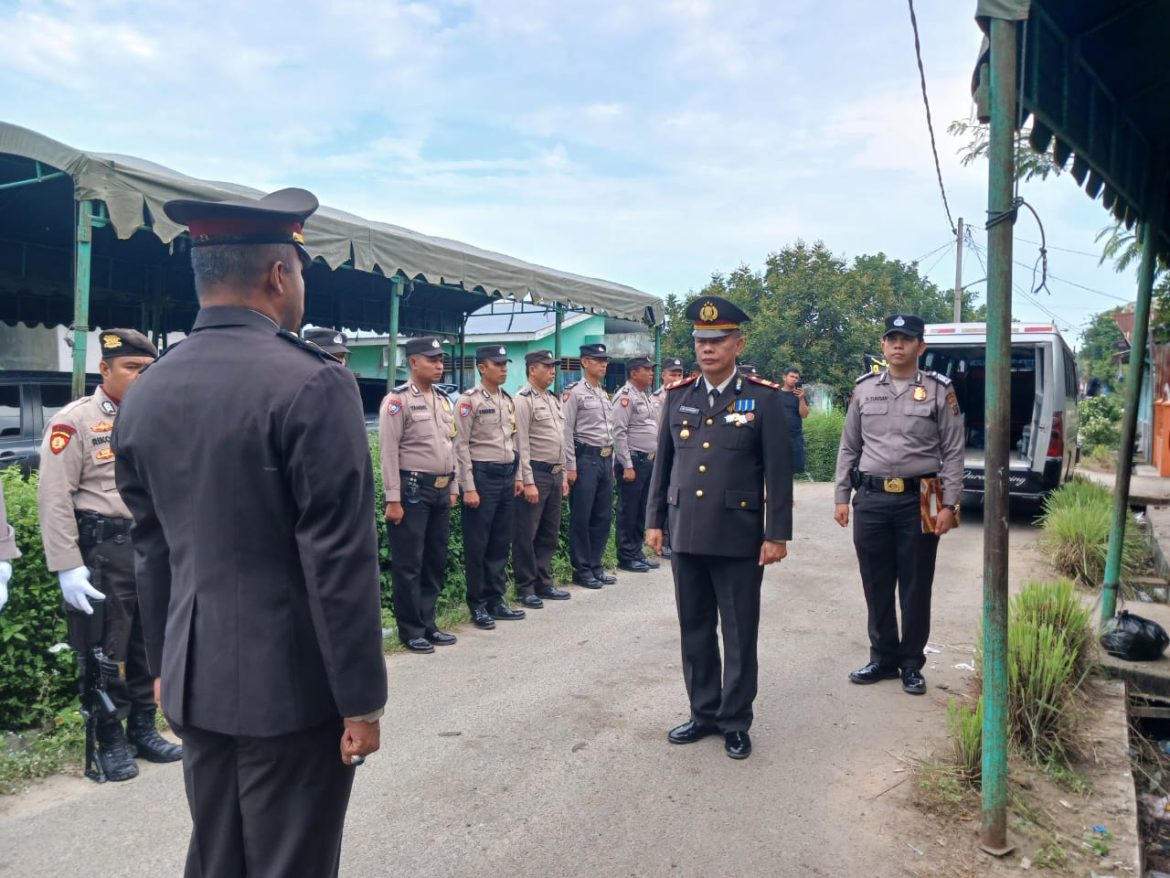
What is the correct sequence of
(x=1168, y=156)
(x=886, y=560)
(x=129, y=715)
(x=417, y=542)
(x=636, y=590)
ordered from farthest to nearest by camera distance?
(x=636, y=590) < (x=417, y=542) < (x=1168, y=156) < (x=886, y=560) < (x=129, y=715)

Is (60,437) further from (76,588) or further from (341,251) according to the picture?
(341,251)

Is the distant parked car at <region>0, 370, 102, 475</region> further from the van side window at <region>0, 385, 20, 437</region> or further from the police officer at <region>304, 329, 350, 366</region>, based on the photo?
the police officer at <region>304, 329, 350, 366</region>

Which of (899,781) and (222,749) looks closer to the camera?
(222,749)

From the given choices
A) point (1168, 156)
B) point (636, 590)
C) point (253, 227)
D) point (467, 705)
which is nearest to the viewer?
point (253, 227)

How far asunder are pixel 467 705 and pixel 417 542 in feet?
4.44

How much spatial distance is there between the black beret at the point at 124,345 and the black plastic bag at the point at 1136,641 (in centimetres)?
521

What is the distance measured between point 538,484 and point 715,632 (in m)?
2.94

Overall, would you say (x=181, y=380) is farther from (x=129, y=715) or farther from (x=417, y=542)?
(x=417, y=542)

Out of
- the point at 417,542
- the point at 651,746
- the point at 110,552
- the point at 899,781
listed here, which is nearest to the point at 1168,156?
the point at 899,781

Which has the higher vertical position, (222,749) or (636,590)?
(222,749)

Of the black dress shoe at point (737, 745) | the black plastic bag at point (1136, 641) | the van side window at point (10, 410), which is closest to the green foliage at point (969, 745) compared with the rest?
the black dress shoe at point (737, 745)

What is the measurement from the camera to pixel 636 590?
23.1ft

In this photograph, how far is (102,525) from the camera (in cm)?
362

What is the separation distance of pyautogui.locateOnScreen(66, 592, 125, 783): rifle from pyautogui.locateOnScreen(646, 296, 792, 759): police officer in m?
2.51
